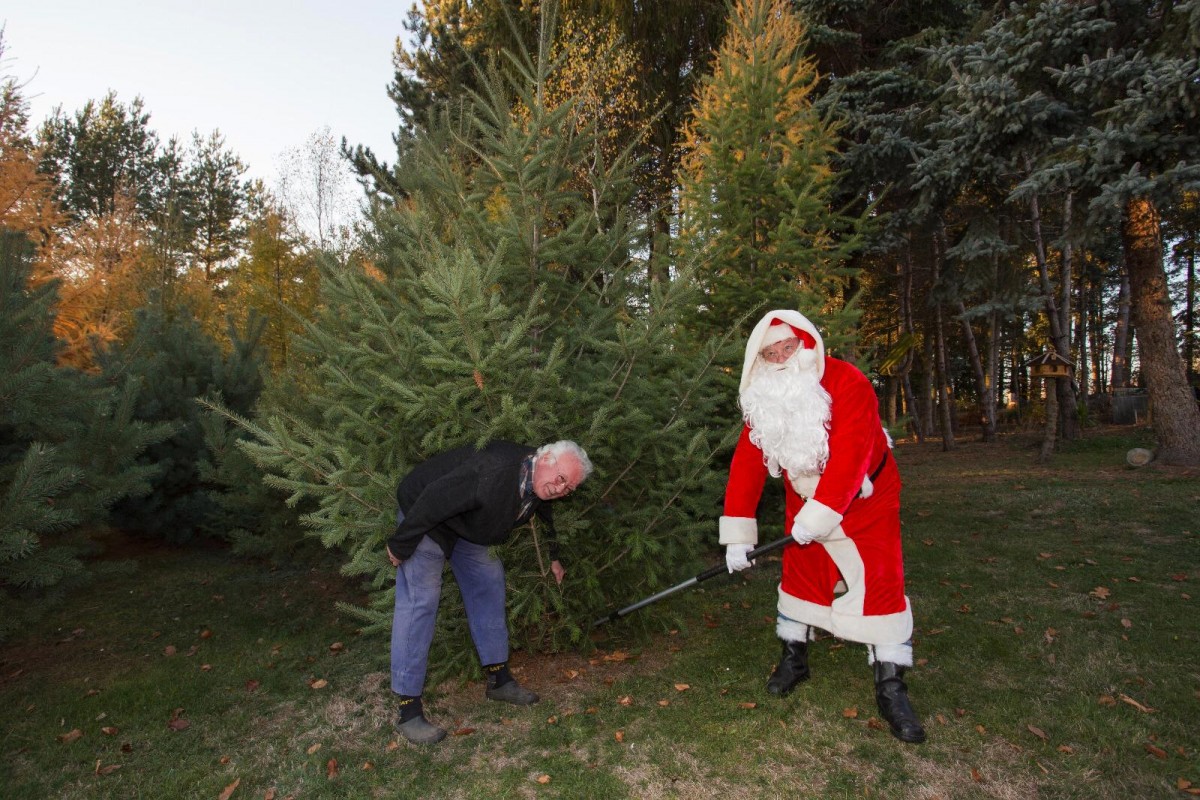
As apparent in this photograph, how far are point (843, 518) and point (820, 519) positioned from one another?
33cm

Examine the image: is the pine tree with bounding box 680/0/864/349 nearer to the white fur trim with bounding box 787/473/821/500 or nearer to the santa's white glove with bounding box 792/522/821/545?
the white fur trim with bounding box 787/473/821/500

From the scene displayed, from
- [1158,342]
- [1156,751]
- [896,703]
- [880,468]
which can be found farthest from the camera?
[1158,342]

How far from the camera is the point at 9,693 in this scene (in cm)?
429

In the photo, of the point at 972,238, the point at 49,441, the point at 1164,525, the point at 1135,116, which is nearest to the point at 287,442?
the point at 49,441

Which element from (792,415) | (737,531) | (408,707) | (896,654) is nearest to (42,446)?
(408,707)

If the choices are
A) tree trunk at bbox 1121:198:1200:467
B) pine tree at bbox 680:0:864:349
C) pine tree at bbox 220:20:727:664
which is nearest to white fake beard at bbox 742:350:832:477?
pine tree at bbox 220:20:727:664

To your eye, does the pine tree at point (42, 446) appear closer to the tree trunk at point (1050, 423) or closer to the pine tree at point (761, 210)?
the pine tree at point (761, 210)

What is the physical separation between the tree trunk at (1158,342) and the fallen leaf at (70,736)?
12.8 metres

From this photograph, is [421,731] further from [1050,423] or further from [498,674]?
[1050,423]

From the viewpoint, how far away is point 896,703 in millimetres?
3400

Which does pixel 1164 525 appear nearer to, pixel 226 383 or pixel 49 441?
pixel 49 441

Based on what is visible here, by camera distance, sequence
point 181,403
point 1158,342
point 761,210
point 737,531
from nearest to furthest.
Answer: point 737,531 → point 761,210 → point 181,403 → point 1158,342

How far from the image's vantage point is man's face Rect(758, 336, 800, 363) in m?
3.63

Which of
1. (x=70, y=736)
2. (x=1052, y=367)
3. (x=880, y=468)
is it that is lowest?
(x=70, y=736)
